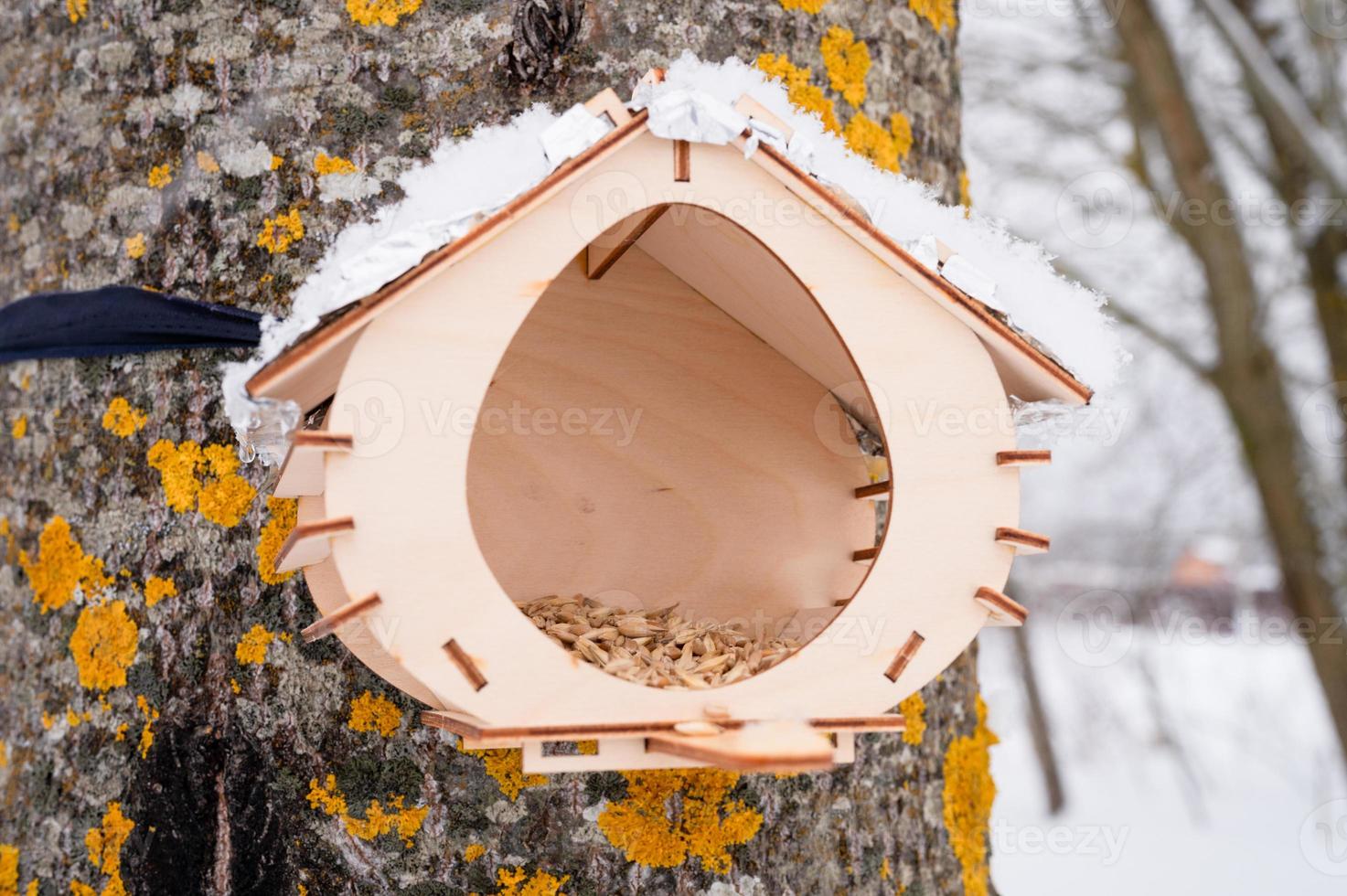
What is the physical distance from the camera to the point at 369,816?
1185mm

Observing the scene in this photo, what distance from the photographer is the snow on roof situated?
89 cm

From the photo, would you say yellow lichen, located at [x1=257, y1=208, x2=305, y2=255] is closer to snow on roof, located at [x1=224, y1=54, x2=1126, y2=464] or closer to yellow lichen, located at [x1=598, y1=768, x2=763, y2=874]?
snow on roof, located at [x1=224, y1=54, x2=1126, y2=464]

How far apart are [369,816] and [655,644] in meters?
0.35

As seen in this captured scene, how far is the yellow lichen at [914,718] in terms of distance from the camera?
1.39m

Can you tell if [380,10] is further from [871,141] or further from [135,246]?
[871,141]

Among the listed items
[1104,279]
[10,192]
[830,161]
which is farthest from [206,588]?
[1104,279]
